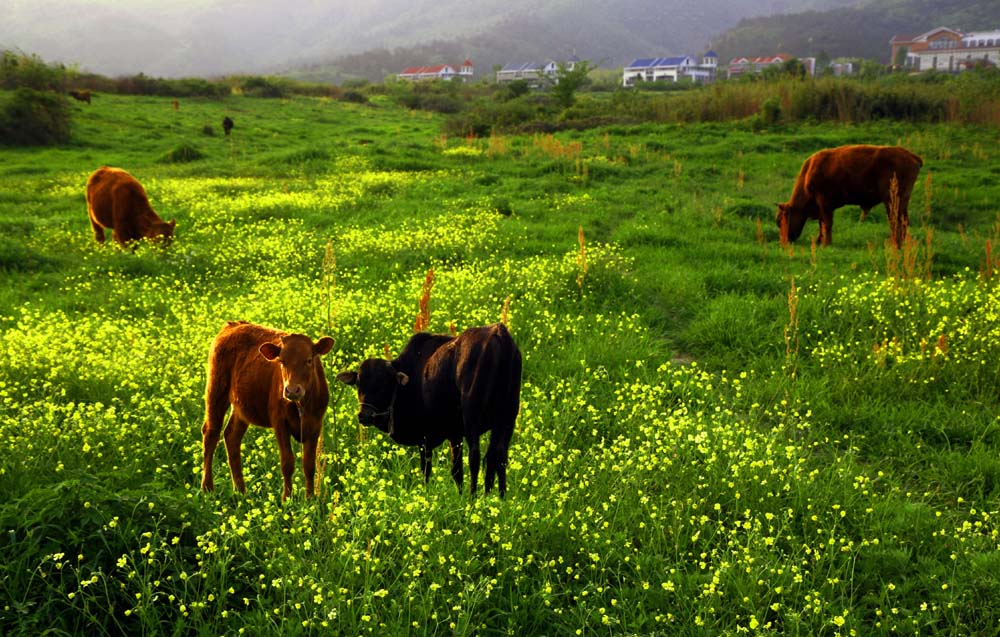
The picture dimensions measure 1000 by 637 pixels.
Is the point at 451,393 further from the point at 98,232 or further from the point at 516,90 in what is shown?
the point at 516,90

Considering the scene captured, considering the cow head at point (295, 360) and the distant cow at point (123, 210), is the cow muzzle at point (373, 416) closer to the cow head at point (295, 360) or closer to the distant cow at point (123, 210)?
A: the cow head at point (295, 360)

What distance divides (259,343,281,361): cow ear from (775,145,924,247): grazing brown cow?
11.7 metres

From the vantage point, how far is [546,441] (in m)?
5.10

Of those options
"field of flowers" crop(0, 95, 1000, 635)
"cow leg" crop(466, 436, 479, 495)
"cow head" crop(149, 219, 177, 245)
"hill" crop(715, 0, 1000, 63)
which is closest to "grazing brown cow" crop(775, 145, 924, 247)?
"field of flowers" crop(0, 95, 1000, 635)

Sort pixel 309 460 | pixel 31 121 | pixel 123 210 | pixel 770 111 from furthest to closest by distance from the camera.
A: pixel 770 111
pixel 31 121
pixel 123 210
pixel 309 460

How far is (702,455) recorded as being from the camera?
5.45 meters

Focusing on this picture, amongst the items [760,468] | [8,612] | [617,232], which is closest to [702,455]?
[760,468]

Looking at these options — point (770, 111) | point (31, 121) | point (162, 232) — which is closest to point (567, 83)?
point (770, 111)

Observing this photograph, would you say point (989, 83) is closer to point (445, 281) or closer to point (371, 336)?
point (445, 281)

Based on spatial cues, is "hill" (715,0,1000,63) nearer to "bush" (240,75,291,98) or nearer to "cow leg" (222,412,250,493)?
"bush" (240,75,291,98)

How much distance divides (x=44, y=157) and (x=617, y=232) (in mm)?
23160

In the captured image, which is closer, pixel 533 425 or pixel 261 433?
pixel 261 433

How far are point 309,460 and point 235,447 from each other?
2.20 feet

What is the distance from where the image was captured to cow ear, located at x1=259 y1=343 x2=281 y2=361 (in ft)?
12.9
